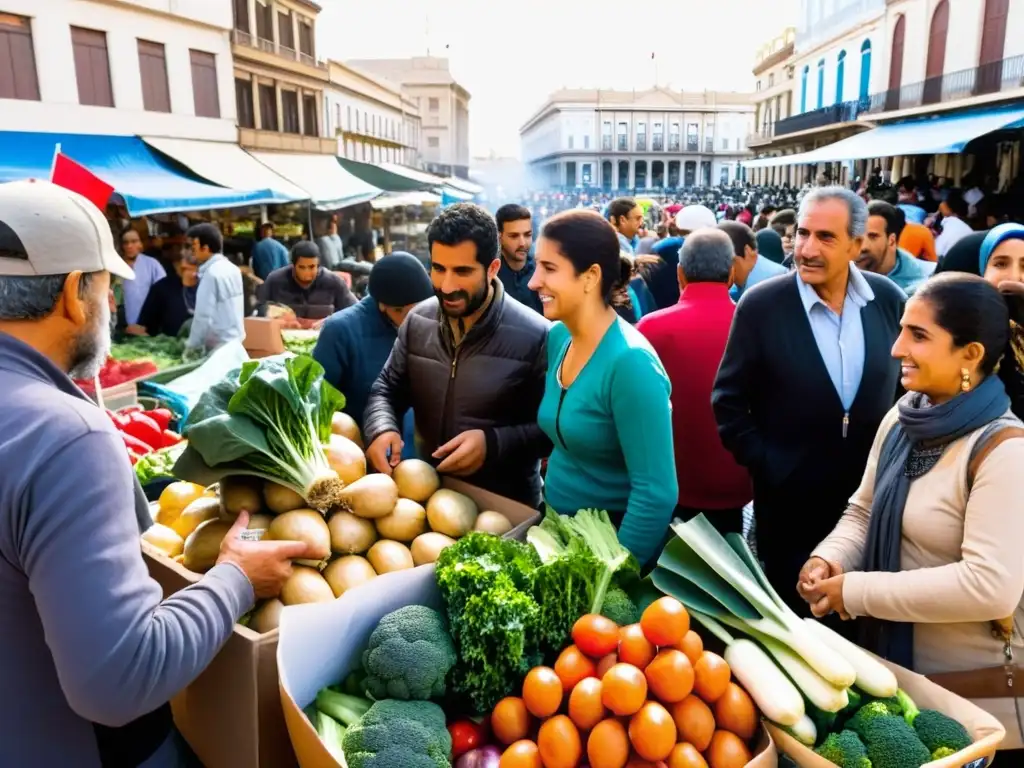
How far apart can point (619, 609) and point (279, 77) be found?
80.7ft

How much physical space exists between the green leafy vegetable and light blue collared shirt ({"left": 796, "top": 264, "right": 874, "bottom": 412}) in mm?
1831

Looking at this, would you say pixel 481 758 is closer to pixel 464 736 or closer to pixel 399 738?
pixel 464 736

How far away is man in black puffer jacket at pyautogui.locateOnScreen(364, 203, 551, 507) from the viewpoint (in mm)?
2453

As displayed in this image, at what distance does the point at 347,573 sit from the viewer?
193 centimetres

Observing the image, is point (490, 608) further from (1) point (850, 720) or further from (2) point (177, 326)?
(2) point (177, 326)

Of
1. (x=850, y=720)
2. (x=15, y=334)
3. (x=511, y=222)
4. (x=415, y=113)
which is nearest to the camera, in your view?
(x=15, y=334)

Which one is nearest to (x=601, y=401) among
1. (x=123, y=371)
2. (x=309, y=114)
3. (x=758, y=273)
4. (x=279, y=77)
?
(x=758, y=273)

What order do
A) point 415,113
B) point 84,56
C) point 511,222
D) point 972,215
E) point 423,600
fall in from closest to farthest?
1. point 423,600
2. point 511,222
3. point 972,215
4. point 84,56
5. point 415,113

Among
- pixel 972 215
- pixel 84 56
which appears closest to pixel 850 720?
pixel 972 215

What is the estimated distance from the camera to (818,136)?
33.9m

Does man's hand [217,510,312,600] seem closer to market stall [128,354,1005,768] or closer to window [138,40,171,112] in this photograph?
market stall [128,354,1005,768]

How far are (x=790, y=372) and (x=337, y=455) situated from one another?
66.2 inches

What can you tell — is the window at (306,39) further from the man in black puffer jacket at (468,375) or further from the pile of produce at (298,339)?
the man in black puffer jacket at (468,375)

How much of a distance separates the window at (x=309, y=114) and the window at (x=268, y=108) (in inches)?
95.6
